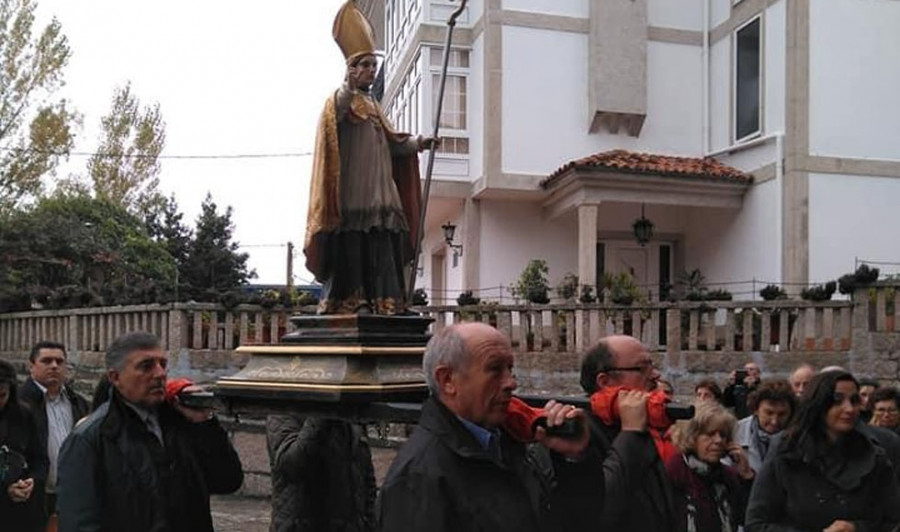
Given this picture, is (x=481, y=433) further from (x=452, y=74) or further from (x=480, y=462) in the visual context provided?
(x=452, y=74)

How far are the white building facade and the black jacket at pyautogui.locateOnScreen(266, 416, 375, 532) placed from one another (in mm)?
12596

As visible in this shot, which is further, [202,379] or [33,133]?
[33,133]

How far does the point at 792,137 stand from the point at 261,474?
11.0 metres

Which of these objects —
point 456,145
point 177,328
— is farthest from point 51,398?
point 456,145

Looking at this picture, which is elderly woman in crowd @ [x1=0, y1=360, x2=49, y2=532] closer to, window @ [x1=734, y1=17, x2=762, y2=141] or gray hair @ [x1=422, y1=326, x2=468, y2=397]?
gray hair @ [x1=422, y1=326, x2=468, y2=397]

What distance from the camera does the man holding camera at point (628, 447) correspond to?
9.18 ft

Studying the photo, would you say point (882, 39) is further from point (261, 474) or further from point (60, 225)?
point (60, 225)

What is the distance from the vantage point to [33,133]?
2694 centimetres

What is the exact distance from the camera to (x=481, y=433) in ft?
7.97

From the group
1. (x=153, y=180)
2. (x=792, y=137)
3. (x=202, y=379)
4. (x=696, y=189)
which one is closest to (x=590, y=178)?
(x=696, y=189)

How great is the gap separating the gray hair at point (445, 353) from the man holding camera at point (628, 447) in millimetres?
584

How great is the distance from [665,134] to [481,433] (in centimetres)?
1683

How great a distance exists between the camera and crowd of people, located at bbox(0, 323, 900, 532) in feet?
7.84

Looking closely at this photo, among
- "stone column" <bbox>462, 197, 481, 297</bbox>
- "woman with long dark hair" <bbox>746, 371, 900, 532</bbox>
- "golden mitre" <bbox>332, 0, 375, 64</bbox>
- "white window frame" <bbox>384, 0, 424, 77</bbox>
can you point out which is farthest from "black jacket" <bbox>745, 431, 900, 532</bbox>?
"white window frame" <bbox>384, 0, 424, 77</bbox>
